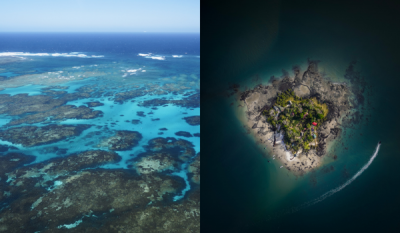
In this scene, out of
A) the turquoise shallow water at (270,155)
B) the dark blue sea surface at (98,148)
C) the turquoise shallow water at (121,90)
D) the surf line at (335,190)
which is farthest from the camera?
the turquoise shallow water at (121,90)

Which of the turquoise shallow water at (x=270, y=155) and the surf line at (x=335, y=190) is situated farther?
the surf line at (x=335, y=190)

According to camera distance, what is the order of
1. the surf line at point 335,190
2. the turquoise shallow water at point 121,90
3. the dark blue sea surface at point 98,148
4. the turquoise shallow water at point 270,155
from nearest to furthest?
1. the turquoise shallow water at point 270,155
2. the surf line at point 335,190
3. the dark blue sea surface at point 98,148
4. the turquoise shallow water at point 121,90

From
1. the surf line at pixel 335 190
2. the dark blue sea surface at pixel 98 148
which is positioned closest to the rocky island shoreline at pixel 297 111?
the surf line at pixel 335 190

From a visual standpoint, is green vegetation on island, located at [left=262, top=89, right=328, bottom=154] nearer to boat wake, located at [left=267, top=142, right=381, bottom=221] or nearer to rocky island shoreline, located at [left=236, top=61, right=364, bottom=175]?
rocky island shoreline, located at [left=236, top=61, right=364, bottom=175]

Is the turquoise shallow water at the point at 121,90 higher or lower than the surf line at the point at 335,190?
lower

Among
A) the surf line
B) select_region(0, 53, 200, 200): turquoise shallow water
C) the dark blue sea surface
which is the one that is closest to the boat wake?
the surf line

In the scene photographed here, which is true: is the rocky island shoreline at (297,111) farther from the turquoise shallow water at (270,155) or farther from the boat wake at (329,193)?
the boat wake at (329,193)

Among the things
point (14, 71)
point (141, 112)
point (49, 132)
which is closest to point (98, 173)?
point (49, 132)
